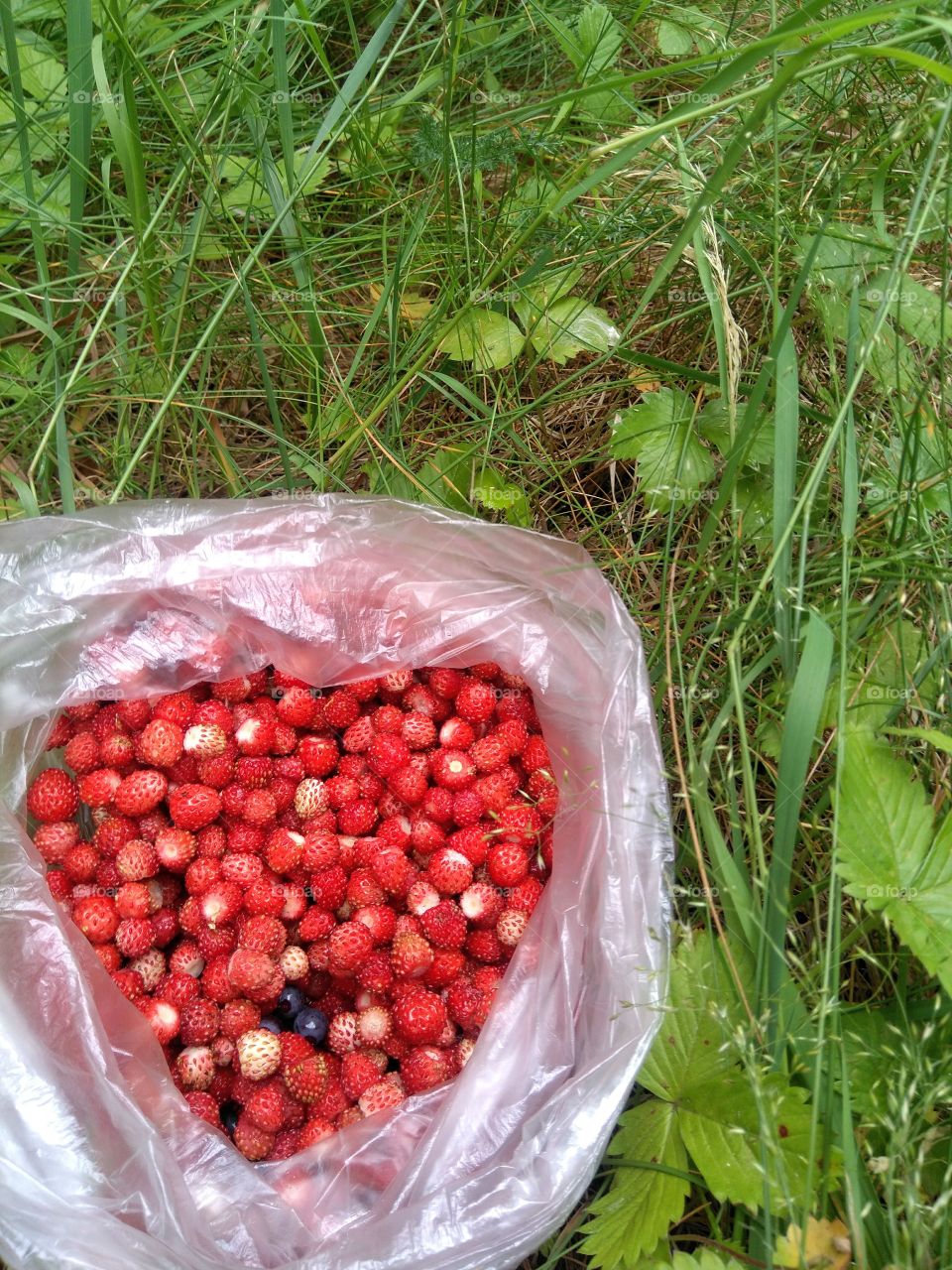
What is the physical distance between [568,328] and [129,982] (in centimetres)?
127

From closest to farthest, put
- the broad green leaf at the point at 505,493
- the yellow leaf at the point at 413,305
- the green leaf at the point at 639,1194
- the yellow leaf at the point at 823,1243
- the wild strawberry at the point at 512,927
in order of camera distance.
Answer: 1. the yellow leaf at the point at 823,1243
2. the green leaf at the point at 639,1194
3. the wild strawberry at the point at 512,927
4. the broad green leaf at the point at 505,493
5. the yellow leaf at the point at 413,305

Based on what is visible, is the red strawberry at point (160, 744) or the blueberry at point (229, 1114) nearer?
the blueberry at point (229, 1114)

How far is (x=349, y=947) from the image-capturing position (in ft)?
4.98

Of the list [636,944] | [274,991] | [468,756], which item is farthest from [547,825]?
[274,991]

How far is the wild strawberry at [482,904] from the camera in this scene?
156 cm

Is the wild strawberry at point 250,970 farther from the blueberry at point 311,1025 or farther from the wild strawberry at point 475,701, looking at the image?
the wild strawberry at point 475,701

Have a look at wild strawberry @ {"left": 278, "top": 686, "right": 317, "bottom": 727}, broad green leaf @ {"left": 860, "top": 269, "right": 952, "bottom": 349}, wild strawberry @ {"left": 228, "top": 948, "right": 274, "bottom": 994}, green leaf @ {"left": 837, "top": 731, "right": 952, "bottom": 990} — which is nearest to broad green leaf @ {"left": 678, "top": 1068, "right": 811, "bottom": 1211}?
green leaf @ {"left": 837, "top": 731, "right": 952, "bottom": 990}

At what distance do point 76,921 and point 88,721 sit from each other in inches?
12.2

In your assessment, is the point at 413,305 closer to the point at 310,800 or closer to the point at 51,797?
the point at 310,800

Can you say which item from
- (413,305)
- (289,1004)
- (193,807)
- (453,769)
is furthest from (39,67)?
(289,1004)

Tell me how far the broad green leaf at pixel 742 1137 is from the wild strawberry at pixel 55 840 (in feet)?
3.24

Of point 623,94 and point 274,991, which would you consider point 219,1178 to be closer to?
point 274,991

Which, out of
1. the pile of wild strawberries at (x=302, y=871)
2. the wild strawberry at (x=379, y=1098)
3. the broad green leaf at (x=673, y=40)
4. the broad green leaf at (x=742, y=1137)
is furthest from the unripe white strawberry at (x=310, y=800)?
the broad green leaf at (x=673, y=40)

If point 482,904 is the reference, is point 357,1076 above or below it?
below
